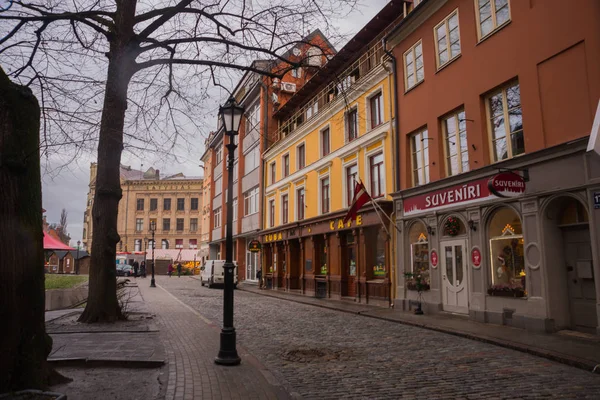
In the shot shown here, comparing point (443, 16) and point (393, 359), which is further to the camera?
point (443, 16)

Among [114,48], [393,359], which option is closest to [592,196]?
[393,359]

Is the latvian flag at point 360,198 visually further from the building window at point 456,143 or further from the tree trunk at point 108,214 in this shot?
the tree trunk at point 108,214

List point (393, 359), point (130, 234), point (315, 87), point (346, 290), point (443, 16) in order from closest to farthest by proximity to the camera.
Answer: point (393, 359)
point (443, 16)
point (346, 290)
point (315, 87)
point (130, 234)

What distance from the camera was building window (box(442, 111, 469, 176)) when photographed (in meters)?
14.1

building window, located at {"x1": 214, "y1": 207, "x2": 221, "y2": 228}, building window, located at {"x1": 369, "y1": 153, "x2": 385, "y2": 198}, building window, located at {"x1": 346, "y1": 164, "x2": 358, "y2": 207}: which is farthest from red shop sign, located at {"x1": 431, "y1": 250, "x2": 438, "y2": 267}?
building window, located at {"x1": 214, "y1": 207, "x2": 221, "y2": 228}

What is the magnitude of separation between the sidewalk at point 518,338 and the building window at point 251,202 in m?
20.2

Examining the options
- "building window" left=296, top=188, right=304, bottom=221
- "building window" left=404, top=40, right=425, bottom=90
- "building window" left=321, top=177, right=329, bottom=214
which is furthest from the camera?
"building window" left=296, top=188, right=304, bottom=221

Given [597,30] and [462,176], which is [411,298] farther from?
[597,30]

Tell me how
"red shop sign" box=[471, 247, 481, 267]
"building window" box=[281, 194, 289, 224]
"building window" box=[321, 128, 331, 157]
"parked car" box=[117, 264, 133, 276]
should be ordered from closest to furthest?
"red shop sign" box=[471, 247, 481, 267]
"building window" box=[321, 128, 331, 157]
"building window" box=[281, 194, 289, 224]
"parked car" box=[117, 264, 133, 276]

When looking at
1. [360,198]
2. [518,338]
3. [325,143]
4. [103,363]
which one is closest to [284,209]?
[325,143]

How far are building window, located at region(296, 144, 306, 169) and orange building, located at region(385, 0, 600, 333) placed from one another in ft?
33.2

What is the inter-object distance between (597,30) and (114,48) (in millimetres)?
10855

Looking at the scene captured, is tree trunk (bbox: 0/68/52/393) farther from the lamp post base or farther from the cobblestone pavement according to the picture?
the cobblestone pavement

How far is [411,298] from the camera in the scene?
16203 millimetres
